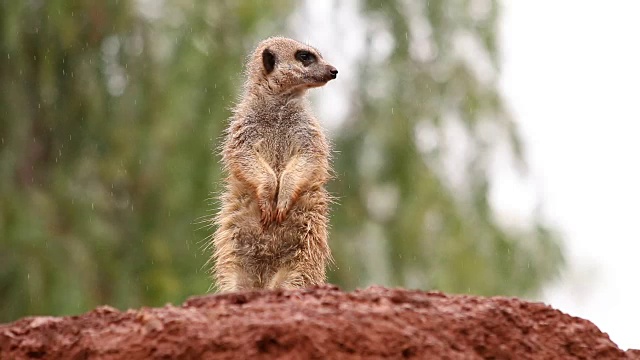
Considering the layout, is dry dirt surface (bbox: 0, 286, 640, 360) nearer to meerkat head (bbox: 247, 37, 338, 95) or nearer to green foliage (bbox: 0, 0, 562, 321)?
meerkat head (bbox: 247, 37, 338, 95)

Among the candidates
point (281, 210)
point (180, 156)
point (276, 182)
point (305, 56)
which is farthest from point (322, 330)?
point (180, 156)

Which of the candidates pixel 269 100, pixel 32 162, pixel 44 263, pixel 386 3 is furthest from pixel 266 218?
pixel 386 3

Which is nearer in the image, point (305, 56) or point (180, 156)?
point (305, 56)

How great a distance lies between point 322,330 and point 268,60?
2711 millimetres

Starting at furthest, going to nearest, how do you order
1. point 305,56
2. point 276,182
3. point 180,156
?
point 180,156, point 305,56, point 276,182

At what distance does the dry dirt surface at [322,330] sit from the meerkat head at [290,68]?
2121 mm

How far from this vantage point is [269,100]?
5559mm

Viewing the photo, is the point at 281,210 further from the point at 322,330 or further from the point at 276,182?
the point at 322,330

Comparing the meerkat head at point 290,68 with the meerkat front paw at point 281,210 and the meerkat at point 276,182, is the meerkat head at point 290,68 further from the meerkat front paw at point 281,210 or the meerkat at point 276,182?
the meerkat front paw at point 281,210

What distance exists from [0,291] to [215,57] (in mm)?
2433

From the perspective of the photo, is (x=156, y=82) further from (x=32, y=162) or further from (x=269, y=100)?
(x=269, y=100)

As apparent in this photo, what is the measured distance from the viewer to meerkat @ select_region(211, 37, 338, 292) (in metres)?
5.10

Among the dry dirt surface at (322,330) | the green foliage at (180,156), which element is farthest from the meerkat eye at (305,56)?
the green foliage at (180,156)

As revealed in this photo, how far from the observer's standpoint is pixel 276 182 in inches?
205
